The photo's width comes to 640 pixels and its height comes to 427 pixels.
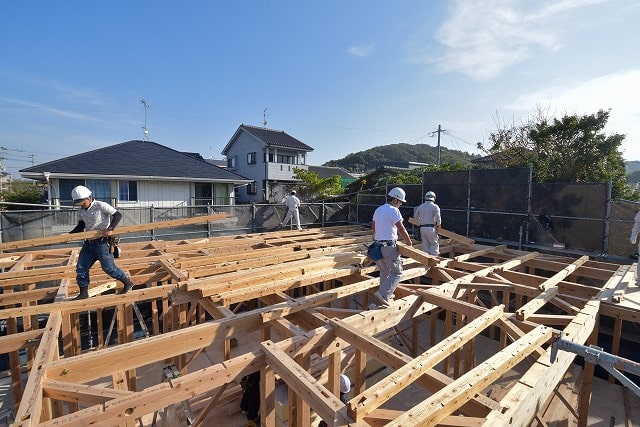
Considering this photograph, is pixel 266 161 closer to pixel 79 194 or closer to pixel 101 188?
pixel 101 188

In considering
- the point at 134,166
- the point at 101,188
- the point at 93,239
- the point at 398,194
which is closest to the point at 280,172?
the point at 134,166

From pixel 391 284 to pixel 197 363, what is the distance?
3776 millimetres

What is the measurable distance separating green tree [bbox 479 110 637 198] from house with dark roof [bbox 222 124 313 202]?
16297mm

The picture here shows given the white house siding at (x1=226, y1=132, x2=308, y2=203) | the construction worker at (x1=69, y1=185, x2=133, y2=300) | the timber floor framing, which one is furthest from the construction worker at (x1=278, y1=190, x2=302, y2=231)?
the white house siding at (x1=226, y1=132, x2=308, y2=203)

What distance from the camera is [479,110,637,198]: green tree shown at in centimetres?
1097

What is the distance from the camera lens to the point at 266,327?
371 centimetres

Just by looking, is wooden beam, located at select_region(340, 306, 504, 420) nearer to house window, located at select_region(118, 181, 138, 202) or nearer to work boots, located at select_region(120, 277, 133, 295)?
work boots, located at select_region(120, 277, 133, 295)

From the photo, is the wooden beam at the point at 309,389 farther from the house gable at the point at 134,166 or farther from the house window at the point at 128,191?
the house window at the point at 128,191

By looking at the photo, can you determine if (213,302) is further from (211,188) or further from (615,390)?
(211,188)

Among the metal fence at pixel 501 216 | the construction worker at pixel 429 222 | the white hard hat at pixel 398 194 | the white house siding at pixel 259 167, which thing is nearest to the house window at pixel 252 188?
the white house siding at pixel 259 167

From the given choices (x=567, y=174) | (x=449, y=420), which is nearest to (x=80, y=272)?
(x=449, y=420)

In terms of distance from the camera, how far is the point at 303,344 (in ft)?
9.82

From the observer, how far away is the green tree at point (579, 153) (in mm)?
10969

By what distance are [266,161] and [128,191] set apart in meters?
10.3
